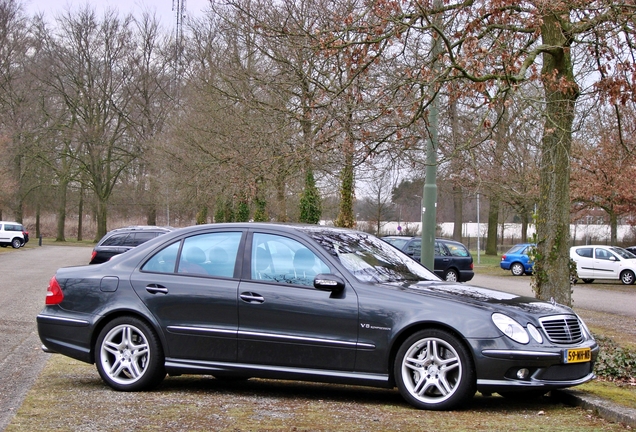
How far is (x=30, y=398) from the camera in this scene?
680 cm

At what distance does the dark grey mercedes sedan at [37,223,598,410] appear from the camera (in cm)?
629

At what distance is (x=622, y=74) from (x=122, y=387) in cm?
727

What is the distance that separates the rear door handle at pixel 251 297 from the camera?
6.91 meters

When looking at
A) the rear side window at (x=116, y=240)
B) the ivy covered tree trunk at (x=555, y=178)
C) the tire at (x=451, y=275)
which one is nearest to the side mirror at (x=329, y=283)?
the ivy covered tree trunk at (x=555, y=178)

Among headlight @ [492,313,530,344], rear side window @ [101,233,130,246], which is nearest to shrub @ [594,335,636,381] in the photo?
headlight @ [492,313,530,344]

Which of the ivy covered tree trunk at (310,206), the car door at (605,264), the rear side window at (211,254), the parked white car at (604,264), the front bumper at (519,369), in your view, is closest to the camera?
the front bumper at (519,369)

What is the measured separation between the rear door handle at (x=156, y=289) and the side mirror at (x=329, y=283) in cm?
146

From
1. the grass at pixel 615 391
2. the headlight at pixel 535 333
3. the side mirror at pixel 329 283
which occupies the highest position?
the side mirror at pixel 329 283

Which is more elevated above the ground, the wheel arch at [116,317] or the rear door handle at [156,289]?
the rear door handle at [156,289]

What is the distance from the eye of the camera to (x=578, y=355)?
21.2 ft

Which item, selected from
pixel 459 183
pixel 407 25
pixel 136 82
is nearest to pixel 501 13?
pixel 407 25

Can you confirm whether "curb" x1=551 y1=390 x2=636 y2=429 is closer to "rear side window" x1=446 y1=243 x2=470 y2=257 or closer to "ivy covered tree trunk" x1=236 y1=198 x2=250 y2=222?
"rear side window" x1=446 y1=243 x2=470 y2=257

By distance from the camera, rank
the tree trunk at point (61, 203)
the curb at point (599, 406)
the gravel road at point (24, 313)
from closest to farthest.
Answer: the curb at point (599, 406) → the gravel road at point (24, 313) → the tree trunk at point (61, 203)

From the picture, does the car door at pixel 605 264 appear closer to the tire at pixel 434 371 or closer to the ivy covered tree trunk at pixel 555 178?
the ivy covered tree trunk at pixel 555 178
